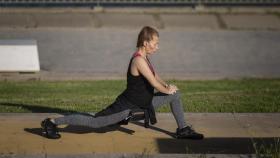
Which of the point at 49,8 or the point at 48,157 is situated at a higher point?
the point at 49,8

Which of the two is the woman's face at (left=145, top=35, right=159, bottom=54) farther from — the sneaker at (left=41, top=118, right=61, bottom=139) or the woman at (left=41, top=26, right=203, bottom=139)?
the sneaker at (left=41, top=118, right=61, bottom=139)

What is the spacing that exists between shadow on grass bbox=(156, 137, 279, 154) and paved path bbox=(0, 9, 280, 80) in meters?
5.40

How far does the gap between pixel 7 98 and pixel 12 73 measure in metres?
2.51

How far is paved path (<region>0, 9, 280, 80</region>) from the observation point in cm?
1465

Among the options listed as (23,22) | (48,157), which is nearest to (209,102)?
(48,157)

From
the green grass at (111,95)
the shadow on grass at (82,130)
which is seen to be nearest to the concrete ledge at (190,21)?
the green grass at (111,95)

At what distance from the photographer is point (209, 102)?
35.6ft

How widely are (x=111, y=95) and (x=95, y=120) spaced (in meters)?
3.43

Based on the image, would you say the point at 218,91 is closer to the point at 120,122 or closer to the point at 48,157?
the point at 120,122

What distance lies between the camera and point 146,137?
8.63 metres

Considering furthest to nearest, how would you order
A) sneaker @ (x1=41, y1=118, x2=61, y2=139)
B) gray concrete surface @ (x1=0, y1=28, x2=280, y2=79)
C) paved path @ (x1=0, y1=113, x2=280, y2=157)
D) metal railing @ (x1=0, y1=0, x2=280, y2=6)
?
metal railing @ (x1=0, y1=0, x2=280, y2=6), gray concrete surface @ (x1=0, y1=28, x2=280, y2=79), sneaker @ (x1=41, y1=118, x2=61, y2=139), paved path @ (x1=0, y1=113, x2=280, y2=157)

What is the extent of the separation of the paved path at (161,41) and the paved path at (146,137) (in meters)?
4.41

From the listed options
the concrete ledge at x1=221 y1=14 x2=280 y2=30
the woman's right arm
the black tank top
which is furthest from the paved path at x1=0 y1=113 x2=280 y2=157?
the concrete ledge at x1=221 y1=14 x2=280 y2=30

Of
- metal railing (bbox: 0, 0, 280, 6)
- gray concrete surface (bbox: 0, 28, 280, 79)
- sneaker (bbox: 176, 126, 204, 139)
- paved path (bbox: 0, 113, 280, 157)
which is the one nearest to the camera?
paved path (bbox: 0, 113, 280, 157)
